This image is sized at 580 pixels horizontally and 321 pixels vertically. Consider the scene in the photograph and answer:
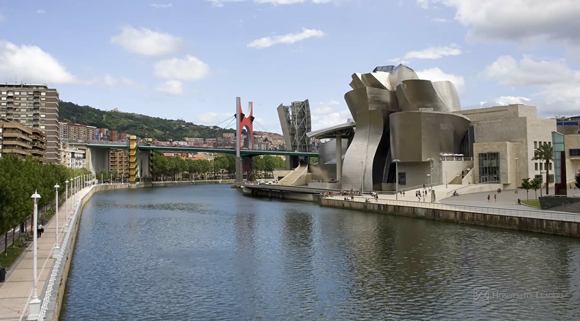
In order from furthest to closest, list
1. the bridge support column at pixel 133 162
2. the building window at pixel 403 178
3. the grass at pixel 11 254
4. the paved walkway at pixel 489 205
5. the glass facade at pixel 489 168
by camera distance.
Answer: the bridge support column at pixel 133 162
the building window at pixel 403 178
the glass facade at pixel 489 168
the paved walkway at pixel 489 205
the grass at pixel 11 254

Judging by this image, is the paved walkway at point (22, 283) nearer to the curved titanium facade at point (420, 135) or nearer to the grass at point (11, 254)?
the grass at point (11, 254)

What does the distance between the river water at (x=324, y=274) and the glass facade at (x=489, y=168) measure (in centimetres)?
2653

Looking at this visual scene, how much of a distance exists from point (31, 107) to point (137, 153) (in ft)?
87.4

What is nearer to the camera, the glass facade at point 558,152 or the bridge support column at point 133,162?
the glass facade at point 558,152

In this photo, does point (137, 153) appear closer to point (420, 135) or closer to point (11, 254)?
point (420, 135)

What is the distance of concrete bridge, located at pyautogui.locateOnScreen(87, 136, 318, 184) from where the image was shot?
12525cm

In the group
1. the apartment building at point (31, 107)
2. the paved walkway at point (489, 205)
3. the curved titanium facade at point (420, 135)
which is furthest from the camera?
the apartment building at point (31, 107)

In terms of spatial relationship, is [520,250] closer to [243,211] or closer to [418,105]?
[243,211]

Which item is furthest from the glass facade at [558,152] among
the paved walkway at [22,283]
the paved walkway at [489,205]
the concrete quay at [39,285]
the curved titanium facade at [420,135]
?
the paved walkway at [22,283]

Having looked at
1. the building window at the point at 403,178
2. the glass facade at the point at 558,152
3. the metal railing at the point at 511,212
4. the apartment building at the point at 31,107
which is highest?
the apartment building at the point at 31,107

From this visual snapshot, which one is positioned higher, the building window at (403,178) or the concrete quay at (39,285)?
the building window at (403,178)

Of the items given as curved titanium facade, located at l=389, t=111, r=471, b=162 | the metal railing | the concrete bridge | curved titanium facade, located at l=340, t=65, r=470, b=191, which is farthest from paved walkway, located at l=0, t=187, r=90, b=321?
the concrete bridge

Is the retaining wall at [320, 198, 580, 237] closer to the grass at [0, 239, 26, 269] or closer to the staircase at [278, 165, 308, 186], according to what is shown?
the grass at [0, 239, 26, 269]

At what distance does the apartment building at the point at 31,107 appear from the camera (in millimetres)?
116750
